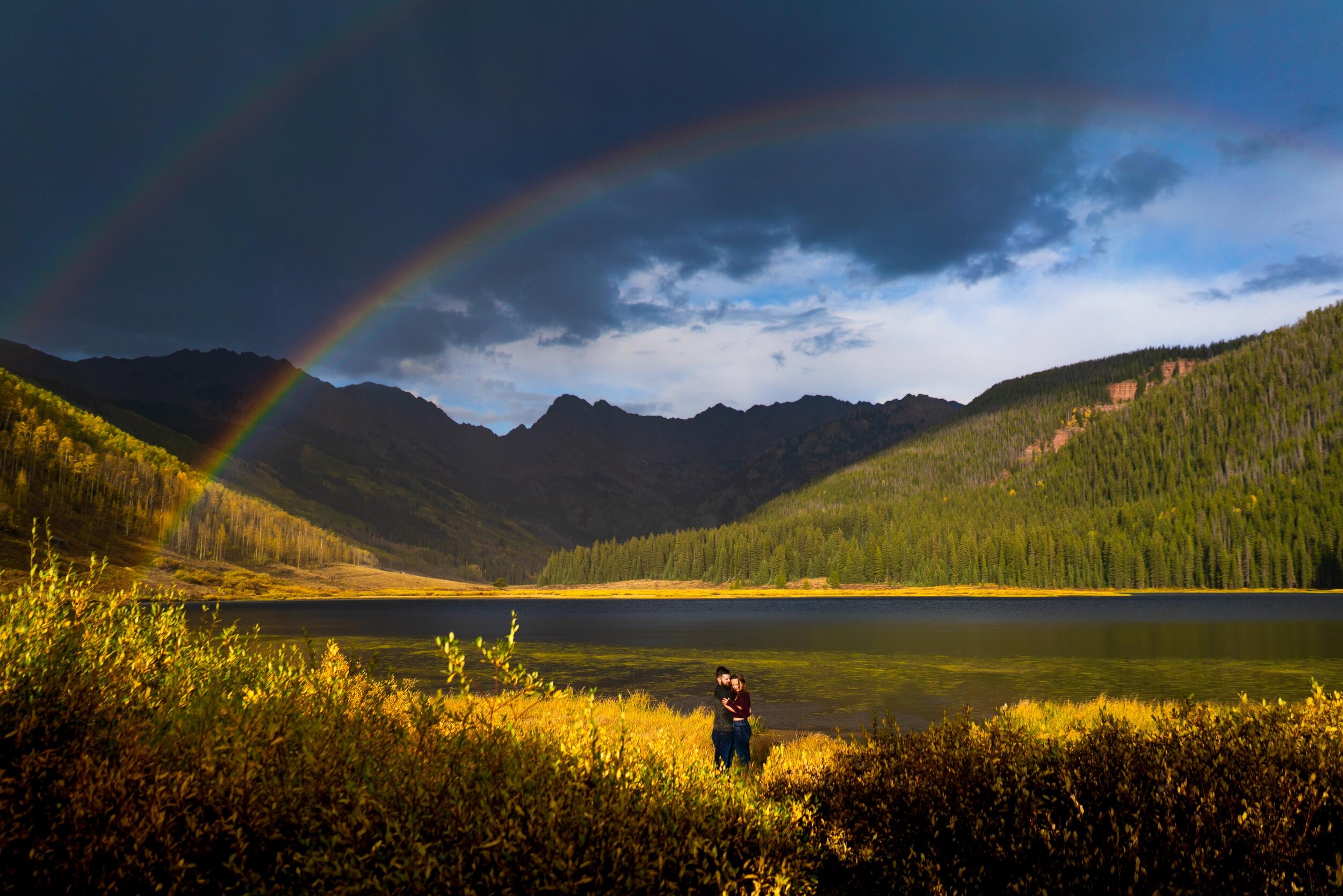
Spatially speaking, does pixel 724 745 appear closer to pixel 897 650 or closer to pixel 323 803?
pixel 323 803

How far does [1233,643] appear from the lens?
6588 cm

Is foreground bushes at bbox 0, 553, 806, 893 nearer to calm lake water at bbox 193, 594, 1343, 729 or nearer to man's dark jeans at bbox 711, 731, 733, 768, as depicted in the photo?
calm lake water at bbox 193, 594, 1343, 729

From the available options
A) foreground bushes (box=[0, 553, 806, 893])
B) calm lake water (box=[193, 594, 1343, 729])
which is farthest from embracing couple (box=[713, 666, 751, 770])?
foreground bushes (box=[0, 553, 806, 893])

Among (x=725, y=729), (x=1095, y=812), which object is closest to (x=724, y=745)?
(x=725, y=729)

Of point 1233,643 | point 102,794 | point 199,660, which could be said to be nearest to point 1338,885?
point 102,794

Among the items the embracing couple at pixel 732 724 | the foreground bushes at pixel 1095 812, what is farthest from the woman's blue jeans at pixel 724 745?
the foreground bushes at pixel 1095 812

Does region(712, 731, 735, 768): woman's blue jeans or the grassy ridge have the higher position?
the grassy ridge

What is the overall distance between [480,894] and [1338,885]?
7303mm

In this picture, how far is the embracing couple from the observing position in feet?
59.4

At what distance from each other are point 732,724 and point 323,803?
12.9 meters

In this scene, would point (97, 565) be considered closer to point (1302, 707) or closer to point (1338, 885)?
point (1338, 885)

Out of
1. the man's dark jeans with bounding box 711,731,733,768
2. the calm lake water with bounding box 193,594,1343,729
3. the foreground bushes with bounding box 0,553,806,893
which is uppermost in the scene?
the foreground bushes with bounding box 0,553,806,893

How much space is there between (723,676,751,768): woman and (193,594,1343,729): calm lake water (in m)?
8.35

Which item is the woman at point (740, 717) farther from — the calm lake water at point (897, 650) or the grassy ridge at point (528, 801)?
the calm lake water at point (897, 650)
